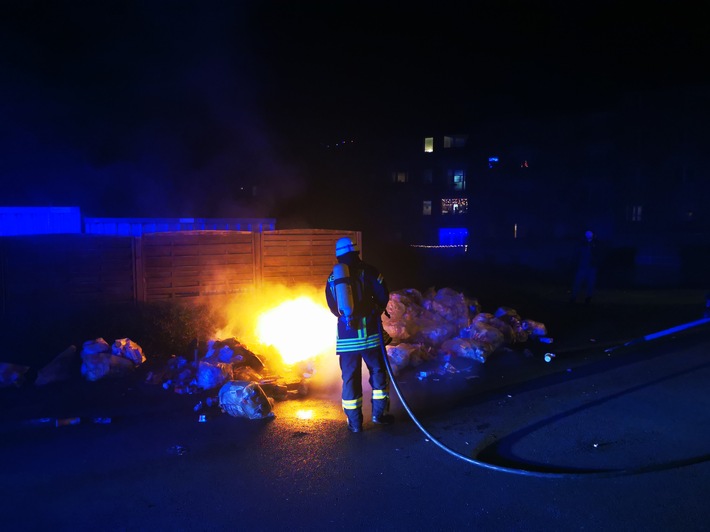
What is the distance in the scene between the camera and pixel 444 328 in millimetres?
8484

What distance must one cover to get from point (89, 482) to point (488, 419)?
140 inches

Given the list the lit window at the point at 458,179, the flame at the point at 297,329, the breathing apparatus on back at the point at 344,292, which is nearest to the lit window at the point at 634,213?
the lit window at the point at 458,179

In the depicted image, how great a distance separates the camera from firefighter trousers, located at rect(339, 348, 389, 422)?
4855 millimetres

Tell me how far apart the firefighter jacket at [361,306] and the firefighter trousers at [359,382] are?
91 mm

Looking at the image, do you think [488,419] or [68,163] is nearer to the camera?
[488,419]

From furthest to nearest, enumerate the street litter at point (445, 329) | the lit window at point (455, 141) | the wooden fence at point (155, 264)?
the lit window at point (455, 141)
the wooden fence at point (155, 264)
the street litter at point (445, 329)

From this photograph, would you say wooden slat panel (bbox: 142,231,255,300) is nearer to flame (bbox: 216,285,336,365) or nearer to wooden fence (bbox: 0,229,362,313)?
wooden fence (bbox: 0,229,362,313)

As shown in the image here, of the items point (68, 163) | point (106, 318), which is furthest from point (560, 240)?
point (106, 318)

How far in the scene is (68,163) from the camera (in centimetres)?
1602

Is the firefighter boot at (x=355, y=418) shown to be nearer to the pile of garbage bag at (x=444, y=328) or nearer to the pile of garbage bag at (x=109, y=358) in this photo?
the pile of garbage bag at (x=444, y=328)

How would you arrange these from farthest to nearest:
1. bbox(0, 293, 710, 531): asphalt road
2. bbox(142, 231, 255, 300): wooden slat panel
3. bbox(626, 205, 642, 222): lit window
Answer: bbox(626, 205, 642, 222): lit window
bbox(142, 231, 255, 300): wooden slat panel
bbox(0, 293, 710, 531): asphalt road

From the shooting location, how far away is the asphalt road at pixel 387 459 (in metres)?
3.40

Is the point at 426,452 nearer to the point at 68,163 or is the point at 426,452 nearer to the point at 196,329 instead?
the point at 196,329

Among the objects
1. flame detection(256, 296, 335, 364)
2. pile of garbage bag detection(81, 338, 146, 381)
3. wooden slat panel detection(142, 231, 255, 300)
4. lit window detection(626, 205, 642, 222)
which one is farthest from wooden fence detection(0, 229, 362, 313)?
lit window detection(626, 205, 642, 222)
